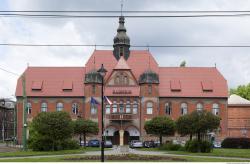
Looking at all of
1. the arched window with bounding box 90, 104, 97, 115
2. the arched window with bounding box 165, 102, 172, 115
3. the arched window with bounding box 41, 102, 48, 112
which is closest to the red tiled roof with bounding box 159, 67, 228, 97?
the arched window with bounding box 165, 102, 172, 115

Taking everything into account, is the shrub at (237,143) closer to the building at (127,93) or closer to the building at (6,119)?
the building at (127,93)

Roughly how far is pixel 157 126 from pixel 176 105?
18950 millimetres

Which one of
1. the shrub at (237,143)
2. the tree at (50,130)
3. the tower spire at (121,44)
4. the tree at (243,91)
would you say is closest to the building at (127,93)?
the tower spire at (121,44)

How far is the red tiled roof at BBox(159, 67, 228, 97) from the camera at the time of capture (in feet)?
283

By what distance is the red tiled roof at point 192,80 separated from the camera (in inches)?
3396

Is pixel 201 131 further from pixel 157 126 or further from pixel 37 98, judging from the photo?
pixel 37 98

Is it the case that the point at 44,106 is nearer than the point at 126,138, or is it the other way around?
the point at 126,138

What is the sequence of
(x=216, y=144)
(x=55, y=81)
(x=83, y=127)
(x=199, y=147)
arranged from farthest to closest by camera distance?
(x=55, y=81)
(x=216, y=144)
(x=83, y=127)
(x=199, y=147)

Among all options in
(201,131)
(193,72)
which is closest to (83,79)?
(193,72)

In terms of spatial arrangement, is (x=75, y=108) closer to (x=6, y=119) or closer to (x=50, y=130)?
(x=50, y=130)

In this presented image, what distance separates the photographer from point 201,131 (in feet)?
173

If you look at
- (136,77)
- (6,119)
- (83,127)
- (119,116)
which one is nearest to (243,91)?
(136,77)

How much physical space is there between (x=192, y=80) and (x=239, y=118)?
537 inches

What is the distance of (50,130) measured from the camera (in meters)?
51.6
